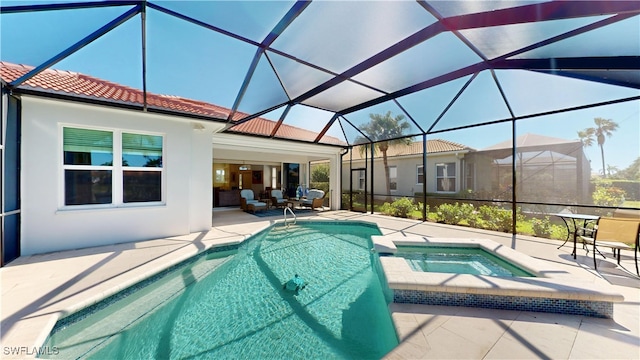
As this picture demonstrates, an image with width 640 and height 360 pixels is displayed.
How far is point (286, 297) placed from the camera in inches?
159

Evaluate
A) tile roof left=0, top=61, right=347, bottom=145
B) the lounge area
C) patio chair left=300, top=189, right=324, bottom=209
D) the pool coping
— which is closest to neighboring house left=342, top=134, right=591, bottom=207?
patio chair left=300, top=189, right=324, bottom=209

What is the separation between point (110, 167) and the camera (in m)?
5.86

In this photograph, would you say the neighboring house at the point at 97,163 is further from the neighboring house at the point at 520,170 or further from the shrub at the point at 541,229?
the shrub at the point at 541,229

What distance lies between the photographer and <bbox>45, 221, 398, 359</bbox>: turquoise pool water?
2.79 meters

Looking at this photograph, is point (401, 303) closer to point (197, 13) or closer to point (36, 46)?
point (197, 13)

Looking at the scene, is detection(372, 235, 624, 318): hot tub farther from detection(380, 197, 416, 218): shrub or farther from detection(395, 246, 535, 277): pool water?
detection(380, 197, 416, 218): shrub

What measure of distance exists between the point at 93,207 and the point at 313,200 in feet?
28.0

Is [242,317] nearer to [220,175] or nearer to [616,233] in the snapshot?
[616,233]

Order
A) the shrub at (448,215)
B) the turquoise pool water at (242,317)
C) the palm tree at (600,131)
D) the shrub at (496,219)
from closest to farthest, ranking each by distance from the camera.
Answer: the turquoise pool water at (242,317)
the shrub at (496,219)
the shrub at (448,215)
the palm tree at (600,131)

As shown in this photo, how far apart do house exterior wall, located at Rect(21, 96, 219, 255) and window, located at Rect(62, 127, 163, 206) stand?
17cm

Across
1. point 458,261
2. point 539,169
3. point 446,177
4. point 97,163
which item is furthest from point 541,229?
point 97,163

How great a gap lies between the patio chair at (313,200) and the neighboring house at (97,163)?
5.92 meters

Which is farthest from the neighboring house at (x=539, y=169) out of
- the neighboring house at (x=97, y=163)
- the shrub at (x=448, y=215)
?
the neighboring house at (x=97, y=163)

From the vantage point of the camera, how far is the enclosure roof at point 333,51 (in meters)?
3.56
